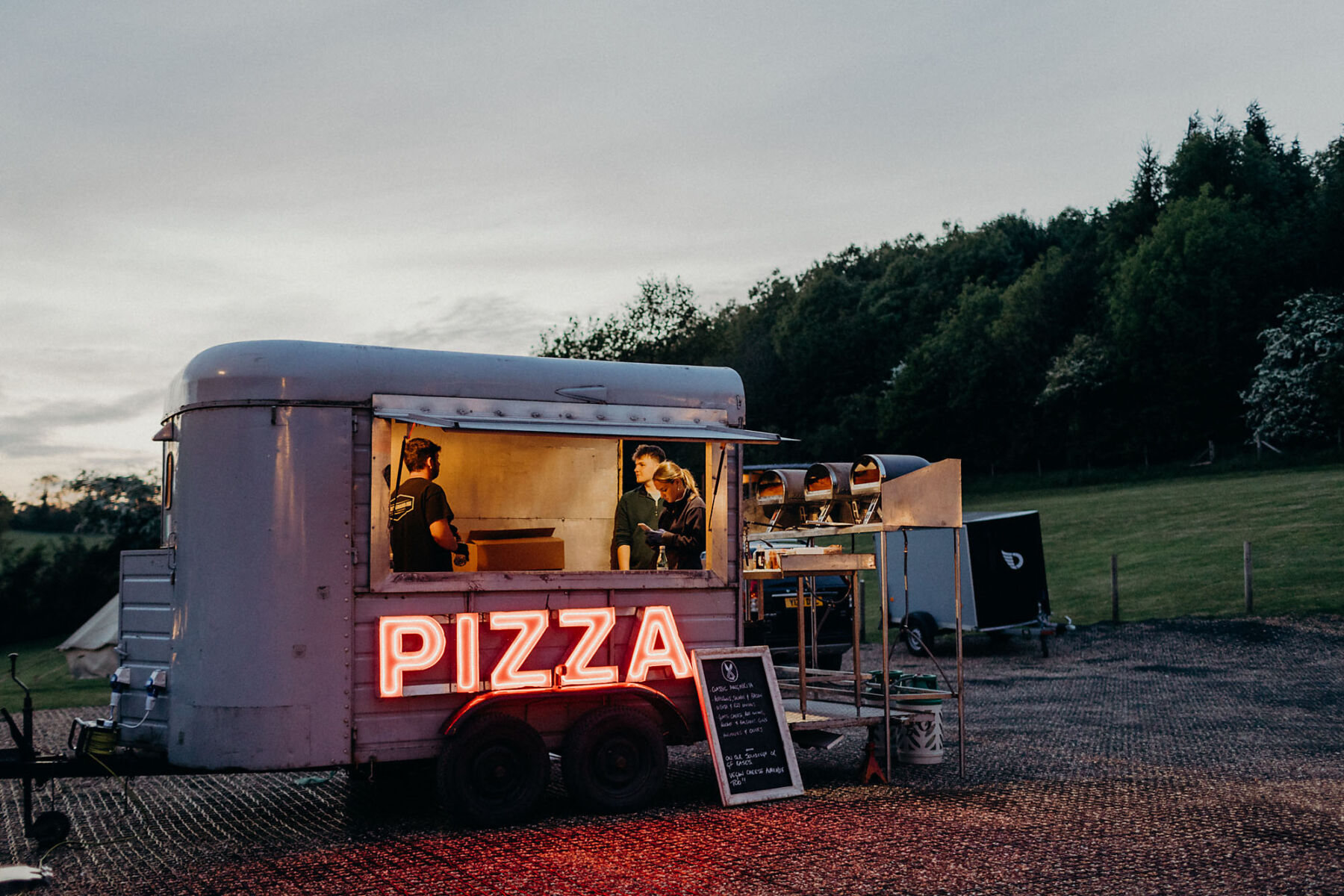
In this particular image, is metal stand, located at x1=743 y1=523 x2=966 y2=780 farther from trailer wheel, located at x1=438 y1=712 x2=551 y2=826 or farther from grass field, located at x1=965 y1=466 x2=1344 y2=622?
grass field, located at x1=965 y1=466 x2=1344 y2=622

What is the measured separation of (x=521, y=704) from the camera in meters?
7.56

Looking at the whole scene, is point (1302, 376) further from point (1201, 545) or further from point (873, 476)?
point (873, 476)

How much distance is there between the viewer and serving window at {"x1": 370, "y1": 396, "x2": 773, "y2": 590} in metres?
7.40

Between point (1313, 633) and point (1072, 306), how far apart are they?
43026 mm

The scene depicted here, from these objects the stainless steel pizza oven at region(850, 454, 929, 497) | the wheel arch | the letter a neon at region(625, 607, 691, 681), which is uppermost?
the stainless steel pizza oven at region(850, 454, 929, 497)

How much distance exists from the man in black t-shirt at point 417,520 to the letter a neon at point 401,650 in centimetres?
54

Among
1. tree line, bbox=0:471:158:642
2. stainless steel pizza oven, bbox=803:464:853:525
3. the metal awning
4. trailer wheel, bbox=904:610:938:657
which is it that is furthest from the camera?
tree line, bbox=0:471:158:642

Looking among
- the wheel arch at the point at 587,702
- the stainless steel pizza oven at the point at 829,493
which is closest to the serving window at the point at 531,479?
the wheel arch at the point at 587,702

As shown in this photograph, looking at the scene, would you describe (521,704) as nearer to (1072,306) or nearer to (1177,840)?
(1177,840)

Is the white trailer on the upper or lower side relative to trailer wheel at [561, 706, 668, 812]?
upper

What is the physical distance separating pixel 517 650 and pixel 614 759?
3.37ft

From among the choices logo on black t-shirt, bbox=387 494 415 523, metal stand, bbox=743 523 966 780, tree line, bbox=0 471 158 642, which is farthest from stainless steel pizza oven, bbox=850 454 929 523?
tree line, bbox=0 471 158 642

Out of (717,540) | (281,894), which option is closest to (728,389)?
(717,540)

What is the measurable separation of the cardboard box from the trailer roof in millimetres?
1752
